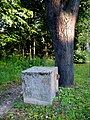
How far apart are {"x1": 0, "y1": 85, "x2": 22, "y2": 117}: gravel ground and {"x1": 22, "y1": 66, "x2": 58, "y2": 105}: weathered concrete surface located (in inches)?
14.1

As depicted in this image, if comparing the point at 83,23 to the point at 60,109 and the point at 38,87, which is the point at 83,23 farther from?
the point at 60,109

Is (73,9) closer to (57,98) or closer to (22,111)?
(57,98)

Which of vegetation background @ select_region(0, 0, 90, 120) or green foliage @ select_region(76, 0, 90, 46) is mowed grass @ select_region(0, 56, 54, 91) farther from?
green foliage @ select_region(76, 0, 90, 46)

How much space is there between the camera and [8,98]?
4.40 meters

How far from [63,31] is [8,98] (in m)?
1.91

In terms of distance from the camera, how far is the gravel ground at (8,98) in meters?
3.77

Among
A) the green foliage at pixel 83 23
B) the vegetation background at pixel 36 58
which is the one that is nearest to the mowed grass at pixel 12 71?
the vegetation background at pixel 36 58

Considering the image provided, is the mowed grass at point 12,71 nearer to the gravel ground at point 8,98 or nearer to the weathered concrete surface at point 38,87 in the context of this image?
the gravel ground at point 8,98

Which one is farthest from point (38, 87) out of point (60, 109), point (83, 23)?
point (83, 23)

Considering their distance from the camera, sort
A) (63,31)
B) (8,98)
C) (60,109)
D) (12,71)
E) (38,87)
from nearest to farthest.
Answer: (60,109)
(38,87)
(8,98)
(63,31)
(12,71)

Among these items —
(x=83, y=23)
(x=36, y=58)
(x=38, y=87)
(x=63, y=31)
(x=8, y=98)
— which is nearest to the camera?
(x=38, y=87)

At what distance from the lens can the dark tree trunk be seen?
472 cm

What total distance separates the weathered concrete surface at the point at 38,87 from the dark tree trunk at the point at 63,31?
1.00 metres

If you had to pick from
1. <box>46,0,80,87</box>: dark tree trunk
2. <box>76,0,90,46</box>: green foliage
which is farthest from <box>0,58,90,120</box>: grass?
<box>76,0,90,46</box>: green foliage
